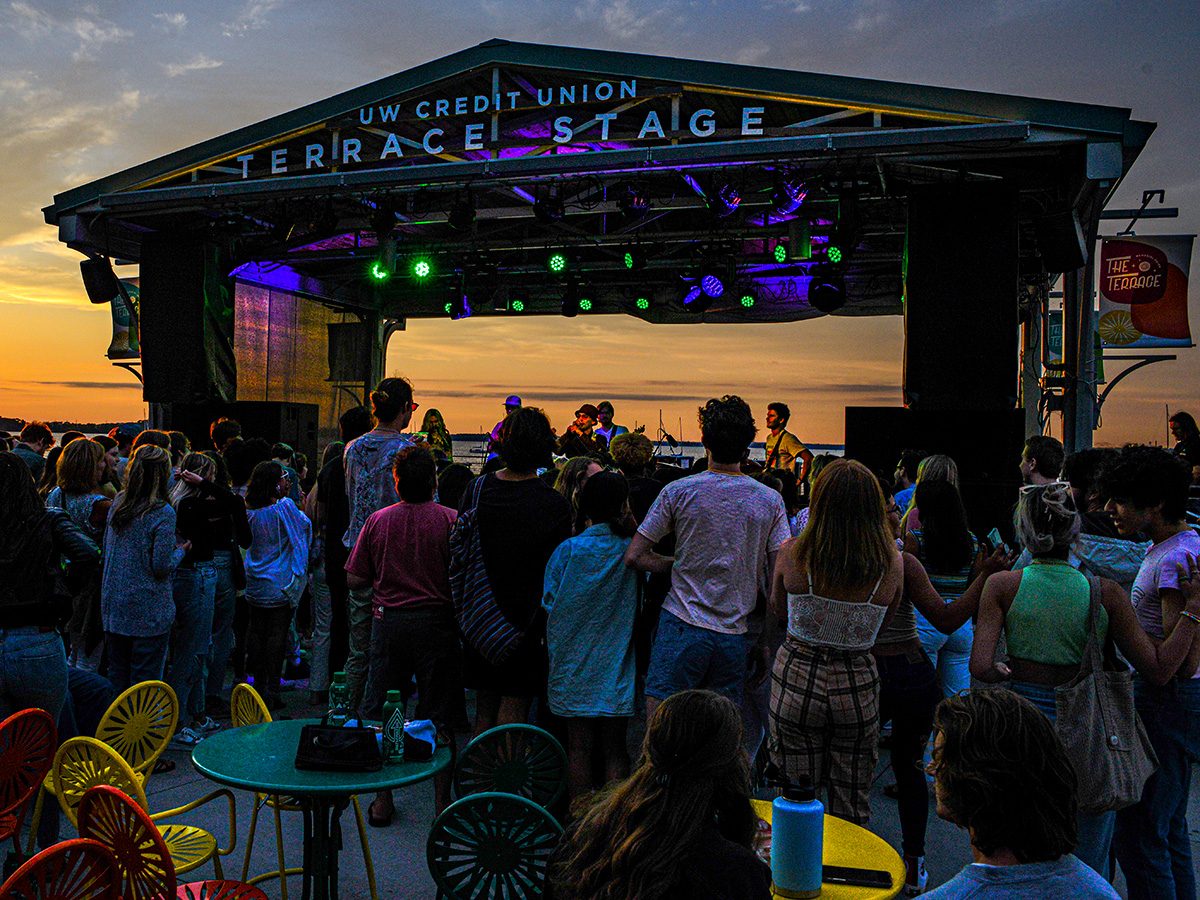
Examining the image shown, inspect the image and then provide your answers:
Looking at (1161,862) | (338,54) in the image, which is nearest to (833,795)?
(1161,862)

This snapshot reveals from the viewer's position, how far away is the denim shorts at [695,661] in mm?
3275

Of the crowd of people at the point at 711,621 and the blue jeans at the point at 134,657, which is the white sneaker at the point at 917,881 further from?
the blue jeans at the point at 134,657

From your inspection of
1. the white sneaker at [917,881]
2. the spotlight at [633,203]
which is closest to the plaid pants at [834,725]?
the white sneaker at [917,881]

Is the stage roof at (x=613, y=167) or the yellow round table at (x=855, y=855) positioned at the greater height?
the stage roof at (x=613, y=167)

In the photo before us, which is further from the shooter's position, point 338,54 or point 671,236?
point 671,236

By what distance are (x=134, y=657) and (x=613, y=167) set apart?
5312mm

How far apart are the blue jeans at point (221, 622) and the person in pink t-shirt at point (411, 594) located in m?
1.86

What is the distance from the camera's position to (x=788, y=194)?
25.3 feet

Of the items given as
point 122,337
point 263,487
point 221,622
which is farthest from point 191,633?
point 122,337

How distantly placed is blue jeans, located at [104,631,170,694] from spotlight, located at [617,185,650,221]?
572 cm

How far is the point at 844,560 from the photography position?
2.82 m

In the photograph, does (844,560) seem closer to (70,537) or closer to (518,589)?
(518,589)

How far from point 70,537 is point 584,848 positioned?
256cm

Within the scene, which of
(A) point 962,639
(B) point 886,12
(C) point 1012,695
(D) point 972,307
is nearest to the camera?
(C) point 1012,695
